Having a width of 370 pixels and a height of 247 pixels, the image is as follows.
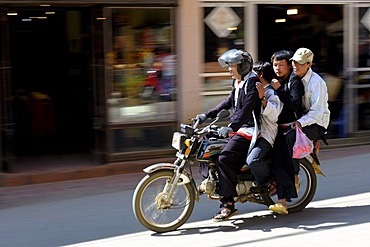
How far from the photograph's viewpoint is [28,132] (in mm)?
10922

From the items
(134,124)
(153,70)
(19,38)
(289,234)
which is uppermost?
(19,38)

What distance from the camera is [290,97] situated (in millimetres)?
6289

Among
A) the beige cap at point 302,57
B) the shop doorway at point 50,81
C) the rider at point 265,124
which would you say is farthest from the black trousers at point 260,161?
the shop doorway at point 50,81

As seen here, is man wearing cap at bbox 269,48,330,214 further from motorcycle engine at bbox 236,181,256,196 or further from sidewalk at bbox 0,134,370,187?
sidewalk at bbox 0,134,370,187

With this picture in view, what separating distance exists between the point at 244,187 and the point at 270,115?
0.79 meters

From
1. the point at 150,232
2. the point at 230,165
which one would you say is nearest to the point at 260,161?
the point at 230,165

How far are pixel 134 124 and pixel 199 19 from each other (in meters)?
1.92

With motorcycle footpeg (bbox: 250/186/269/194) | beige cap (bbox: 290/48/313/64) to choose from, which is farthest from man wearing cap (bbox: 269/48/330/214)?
motorcycle footpeg (bbox: 250/186/269/194)

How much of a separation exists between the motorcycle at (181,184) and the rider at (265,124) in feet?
0.62

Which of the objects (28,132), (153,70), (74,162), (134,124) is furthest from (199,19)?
(28,132)

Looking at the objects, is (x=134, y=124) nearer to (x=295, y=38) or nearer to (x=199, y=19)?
(x=199, y=19)

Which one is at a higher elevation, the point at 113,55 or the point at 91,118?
the point at 113,55

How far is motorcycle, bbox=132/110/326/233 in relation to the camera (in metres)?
5.93

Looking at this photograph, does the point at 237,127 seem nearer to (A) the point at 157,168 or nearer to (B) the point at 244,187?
(B) the point at 244,187
